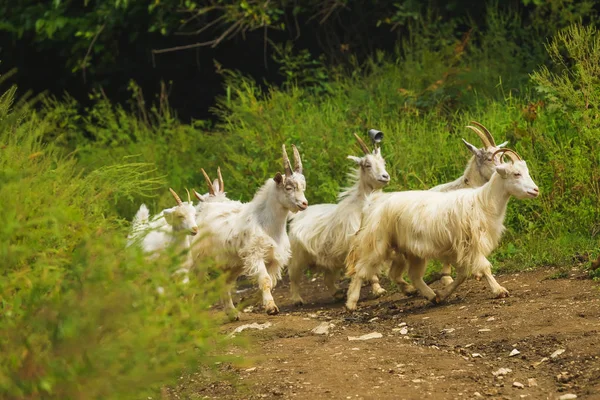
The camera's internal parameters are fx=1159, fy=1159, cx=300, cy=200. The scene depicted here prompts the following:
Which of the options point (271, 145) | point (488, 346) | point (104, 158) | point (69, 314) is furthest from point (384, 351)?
point (104, 158)

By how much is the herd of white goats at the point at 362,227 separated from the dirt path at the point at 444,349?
348 millimetres

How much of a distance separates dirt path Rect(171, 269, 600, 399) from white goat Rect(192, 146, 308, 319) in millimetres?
435

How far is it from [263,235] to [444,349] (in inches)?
105

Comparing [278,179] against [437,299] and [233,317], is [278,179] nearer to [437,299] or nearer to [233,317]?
[233,317]

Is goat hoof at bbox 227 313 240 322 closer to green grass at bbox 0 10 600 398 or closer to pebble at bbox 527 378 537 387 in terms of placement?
green grass at bbox 0 10 600 398

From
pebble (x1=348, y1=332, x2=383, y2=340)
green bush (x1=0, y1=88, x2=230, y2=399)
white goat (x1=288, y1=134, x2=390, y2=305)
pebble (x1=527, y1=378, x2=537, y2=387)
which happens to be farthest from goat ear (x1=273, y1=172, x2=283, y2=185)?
green bush (x1=0, y1=88, x2=230, y2=399)

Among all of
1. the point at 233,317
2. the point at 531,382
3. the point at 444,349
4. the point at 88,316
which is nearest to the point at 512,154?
the point at 444,349

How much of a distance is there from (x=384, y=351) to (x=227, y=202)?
361 centimetres

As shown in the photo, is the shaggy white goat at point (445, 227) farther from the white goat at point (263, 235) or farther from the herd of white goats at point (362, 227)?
the white goat at point (263, 235)

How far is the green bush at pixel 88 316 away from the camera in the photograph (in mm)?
4941

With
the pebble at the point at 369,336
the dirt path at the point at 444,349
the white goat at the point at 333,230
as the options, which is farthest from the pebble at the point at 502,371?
the white goat at the point at 333,230

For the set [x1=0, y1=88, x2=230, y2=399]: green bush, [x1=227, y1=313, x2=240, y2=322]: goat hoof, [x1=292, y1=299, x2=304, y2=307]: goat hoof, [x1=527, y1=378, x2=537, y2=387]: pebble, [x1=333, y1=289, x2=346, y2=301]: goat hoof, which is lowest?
[x1=292, y1=299, x2=304, y2=307]: goat hoof

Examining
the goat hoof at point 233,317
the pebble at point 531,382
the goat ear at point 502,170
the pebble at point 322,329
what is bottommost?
the goat hoof at point 233,317

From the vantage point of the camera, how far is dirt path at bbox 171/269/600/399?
6809 mm
